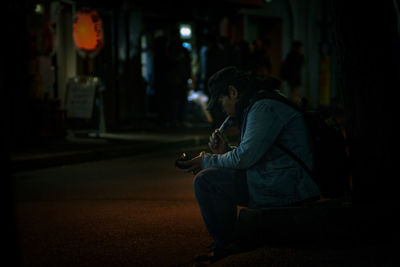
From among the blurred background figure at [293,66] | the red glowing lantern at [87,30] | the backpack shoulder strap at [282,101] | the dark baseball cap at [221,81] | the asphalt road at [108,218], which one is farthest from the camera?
the blurred background figure at [293,66]

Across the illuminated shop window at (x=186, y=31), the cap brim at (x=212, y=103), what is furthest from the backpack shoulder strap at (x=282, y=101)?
the illuminated shop window at (x=186, y=31)

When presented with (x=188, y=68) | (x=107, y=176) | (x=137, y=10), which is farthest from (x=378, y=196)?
(x=137, y=10)

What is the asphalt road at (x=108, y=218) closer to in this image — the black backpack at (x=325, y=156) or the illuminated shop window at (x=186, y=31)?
the black backpack at (x=325, y=156)

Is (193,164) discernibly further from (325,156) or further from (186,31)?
(186,31)

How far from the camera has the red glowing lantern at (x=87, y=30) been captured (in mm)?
14484

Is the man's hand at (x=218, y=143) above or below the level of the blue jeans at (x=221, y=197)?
above

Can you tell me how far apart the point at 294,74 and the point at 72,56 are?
6.82 m

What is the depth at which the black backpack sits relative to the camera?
4562 mm

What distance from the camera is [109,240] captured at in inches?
227

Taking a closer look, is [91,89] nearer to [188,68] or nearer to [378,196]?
[188,68]

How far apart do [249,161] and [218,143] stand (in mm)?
382

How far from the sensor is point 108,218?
6.68 m

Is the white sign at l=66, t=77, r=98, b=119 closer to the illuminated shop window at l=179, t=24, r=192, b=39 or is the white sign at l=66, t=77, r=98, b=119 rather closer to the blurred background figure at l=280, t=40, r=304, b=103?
the illuminated shop window at l=179, t=24, r=192, b=39

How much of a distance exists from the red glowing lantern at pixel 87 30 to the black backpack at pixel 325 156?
34.0 feet
